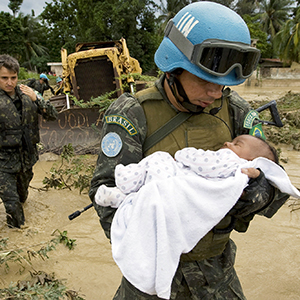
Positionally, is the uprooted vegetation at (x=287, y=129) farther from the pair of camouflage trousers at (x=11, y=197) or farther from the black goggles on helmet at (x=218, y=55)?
the black goggles on helmet at (x=218, y=55)

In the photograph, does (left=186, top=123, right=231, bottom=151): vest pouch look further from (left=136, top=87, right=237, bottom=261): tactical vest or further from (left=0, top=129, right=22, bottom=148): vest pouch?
(left=0, top=129, right=22, bottom=148): vest pouch

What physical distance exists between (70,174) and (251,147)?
418cm

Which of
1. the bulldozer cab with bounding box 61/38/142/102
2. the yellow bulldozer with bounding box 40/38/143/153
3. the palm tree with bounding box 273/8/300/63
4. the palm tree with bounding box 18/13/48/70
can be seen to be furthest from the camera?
the palm tree with bounding box 18/13/48/70

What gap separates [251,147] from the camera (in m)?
1.50

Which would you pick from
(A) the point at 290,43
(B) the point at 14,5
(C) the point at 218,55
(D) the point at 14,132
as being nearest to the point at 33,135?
(D) the point at 14,132

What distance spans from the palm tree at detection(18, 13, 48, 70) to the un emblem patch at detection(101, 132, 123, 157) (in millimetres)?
43225

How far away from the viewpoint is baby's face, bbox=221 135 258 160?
4.80 feet

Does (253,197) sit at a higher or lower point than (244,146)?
lower

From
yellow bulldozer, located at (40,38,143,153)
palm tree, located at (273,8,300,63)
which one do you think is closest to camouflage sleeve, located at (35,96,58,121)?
yellow bulldozer, located at (40,38,143,153)

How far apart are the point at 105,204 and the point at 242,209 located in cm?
62

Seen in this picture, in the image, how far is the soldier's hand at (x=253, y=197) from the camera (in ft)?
4.22

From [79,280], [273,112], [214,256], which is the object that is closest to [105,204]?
[214,256]

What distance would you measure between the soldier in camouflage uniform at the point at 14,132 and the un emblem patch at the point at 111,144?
2716mm

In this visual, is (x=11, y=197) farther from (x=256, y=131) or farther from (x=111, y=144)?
(x=256, y=131)
